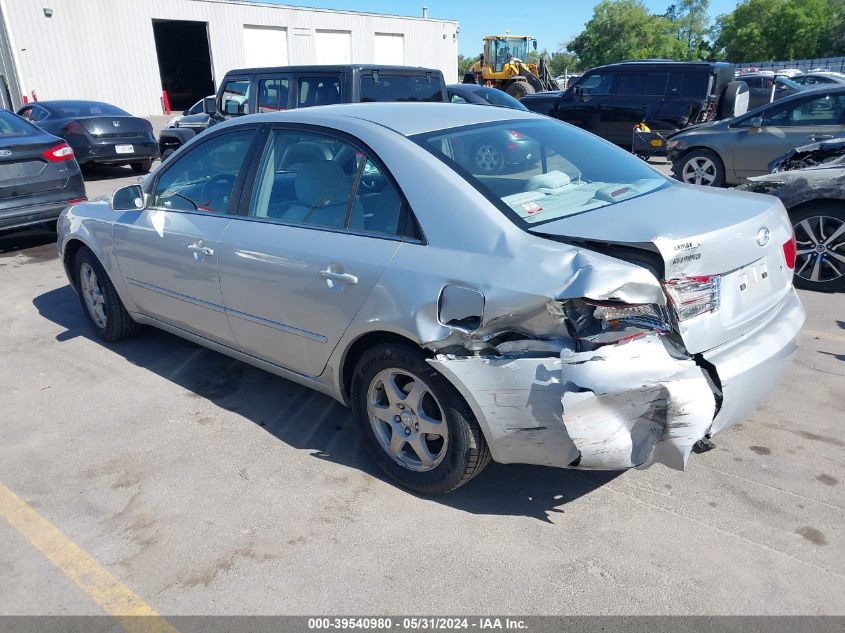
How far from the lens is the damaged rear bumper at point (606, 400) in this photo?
2441 millimetres

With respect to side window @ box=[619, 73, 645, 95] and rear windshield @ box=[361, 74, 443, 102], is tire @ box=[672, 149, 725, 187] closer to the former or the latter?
rear windshield @ box=[361, 74, 443, 102]

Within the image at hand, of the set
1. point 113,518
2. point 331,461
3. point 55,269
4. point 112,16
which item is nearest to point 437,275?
point 331,461

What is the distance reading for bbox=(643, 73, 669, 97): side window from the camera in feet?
43.2

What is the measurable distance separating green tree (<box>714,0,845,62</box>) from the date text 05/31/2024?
232 feet

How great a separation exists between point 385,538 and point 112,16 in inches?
1262

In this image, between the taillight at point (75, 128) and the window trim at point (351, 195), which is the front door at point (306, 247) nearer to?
the window trim at point (351, 195)

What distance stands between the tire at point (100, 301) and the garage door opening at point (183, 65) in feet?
114

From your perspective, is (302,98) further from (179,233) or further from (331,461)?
(331,461)

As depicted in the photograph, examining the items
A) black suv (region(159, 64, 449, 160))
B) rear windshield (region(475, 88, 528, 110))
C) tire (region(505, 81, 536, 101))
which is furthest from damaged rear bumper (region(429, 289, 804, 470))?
tire (region(505, 81, 536, 101))

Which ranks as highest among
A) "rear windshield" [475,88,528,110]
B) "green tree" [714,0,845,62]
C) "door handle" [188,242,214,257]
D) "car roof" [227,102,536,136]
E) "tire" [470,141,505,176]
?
"green tree" [714,0,845,62]

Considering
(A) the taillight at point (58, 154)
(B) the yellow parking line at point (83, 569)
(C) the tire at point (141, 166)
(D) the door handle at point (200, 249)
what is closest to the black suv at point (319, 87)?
(A) the taillight at point (58, 154)

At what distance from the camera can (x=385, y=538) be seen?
2.83 meters

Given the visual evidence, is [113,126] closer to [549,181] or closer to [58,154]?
[58,154]

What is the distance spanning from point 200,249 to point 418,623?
7.86 feet
